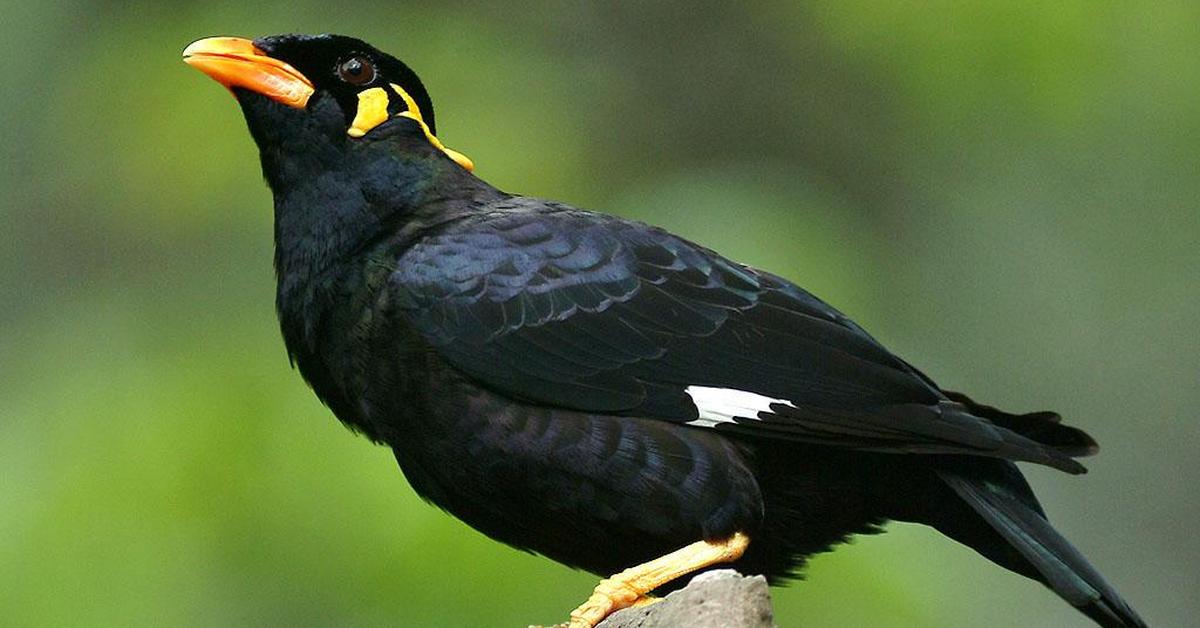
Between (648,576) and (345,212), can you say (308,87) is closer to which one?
(345,212)

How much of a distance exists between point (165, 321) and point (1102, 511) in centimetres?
305

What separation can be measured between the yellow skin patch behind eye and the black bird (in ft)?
0.55

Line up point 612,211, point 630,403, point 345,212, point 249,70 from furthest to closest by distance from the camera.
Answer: point 612,211 → point 249,70 → point 345,212 → point 630,403

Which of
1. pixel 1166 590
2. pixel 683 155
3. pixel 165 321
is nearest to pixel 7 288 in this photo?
pixel 165 321

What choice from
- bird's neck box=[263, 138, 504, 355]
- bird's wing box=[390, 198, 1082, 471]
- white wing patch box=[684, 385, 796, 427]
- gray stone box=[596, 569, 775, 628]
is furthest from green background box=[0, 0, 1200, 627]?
gray stone box=[596, 569, 775, 628]

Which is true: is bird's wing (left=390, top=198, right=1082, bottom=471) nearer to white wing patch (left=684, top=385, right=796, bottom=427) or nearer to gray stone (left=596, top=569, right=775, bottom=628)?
white wing patch (left=684, top=385, right=796, bottom=427)

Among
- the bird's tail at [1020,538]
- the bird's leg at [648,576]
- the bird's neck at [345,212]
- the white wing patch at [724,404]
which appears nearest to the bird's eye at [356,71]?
the bird's neck at [345,212]

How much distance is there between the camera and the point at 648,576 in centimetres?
380

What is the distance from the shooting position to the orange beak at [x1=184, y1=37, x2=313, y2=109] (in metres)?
4.32

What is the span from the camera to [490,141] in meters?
5.77

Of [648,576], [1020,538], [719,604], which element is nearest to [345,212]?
[648,576]

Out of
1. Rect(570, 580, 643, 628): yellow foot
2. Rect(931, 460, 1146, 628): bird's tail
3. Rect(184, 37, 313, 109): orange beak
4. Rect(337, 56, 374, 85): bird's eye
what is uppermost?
Rect(337, 56, 374, 85): bird's eye

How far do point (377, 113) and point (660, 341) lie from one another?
89 cm

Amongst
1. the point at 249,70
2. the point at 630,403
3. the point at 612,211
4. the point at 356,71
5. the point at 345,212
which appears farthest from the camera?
the point at 612,211
